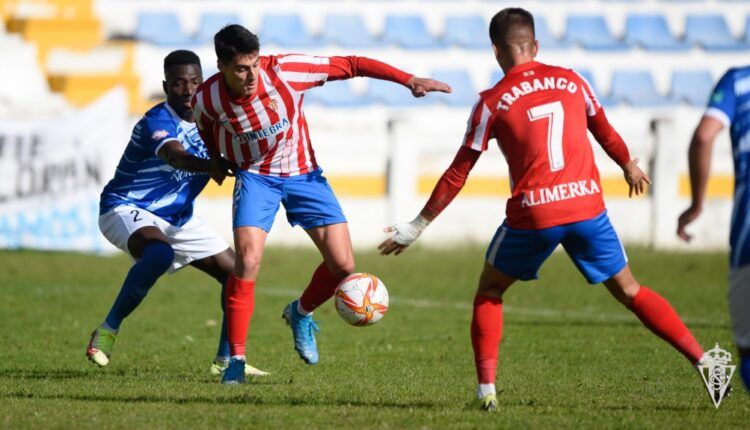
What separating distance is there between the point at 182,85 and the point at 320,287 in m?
1.71

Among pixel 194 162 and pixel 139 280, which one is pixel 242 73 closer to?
pixel 194 162

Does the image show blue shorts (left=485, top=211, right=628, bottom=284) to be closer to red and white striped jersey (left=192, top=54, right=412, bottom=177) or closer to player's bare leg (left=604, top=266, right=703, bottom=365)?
player's bare leg (left=604, top=266, right=703, bottom=365)

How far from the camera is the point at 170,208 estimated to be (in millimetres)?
8898

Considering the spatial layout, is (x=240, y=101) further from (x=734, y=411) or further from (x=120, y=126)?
(x=120, y=126)

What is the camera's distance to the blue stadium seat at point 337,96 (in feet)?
77.1

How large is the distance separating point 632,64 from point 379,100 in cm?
583

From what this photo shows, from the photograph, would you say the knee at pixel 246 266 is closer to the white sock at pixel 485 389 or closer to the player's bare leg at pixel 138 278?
the player's bare leg at pixel 138 278

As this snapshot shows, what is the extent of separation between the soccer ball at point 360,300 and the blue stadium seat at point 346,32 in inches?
665

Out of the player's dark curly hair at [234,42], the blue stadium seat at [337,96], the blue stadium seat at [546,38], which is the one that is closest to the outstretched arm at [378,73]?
the player's dark curly hair at [234,42]

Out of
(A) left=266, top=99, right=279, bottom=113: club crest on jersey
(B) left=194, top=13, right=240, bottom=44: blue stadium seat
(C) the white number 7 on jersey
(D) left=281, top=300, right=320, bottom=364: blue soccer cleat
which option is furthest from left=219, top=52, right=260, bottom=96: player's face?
(B) left=194, top=13, right=240, bottom=44: blue stadium seat

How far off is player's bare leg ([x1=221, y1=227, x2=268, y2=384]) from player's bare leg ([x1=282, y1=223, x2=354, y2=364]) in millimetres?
486

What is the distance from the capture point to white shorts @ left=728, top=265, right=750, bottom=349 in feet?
18.2

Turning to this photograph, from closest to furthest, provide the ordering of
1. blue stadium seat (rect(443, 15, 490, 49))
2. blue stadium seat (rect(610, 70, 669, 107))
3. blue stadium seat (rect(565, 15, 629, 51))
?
blue stadium seat (rect(610, 70, 669, 107))
blue stadium seat (rect(443, 15, 490, 49))
blue stadium seat (rect(565, 15, 629, 51))

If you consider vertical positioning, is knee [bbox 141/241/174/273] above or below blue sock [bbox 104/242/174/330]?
above
